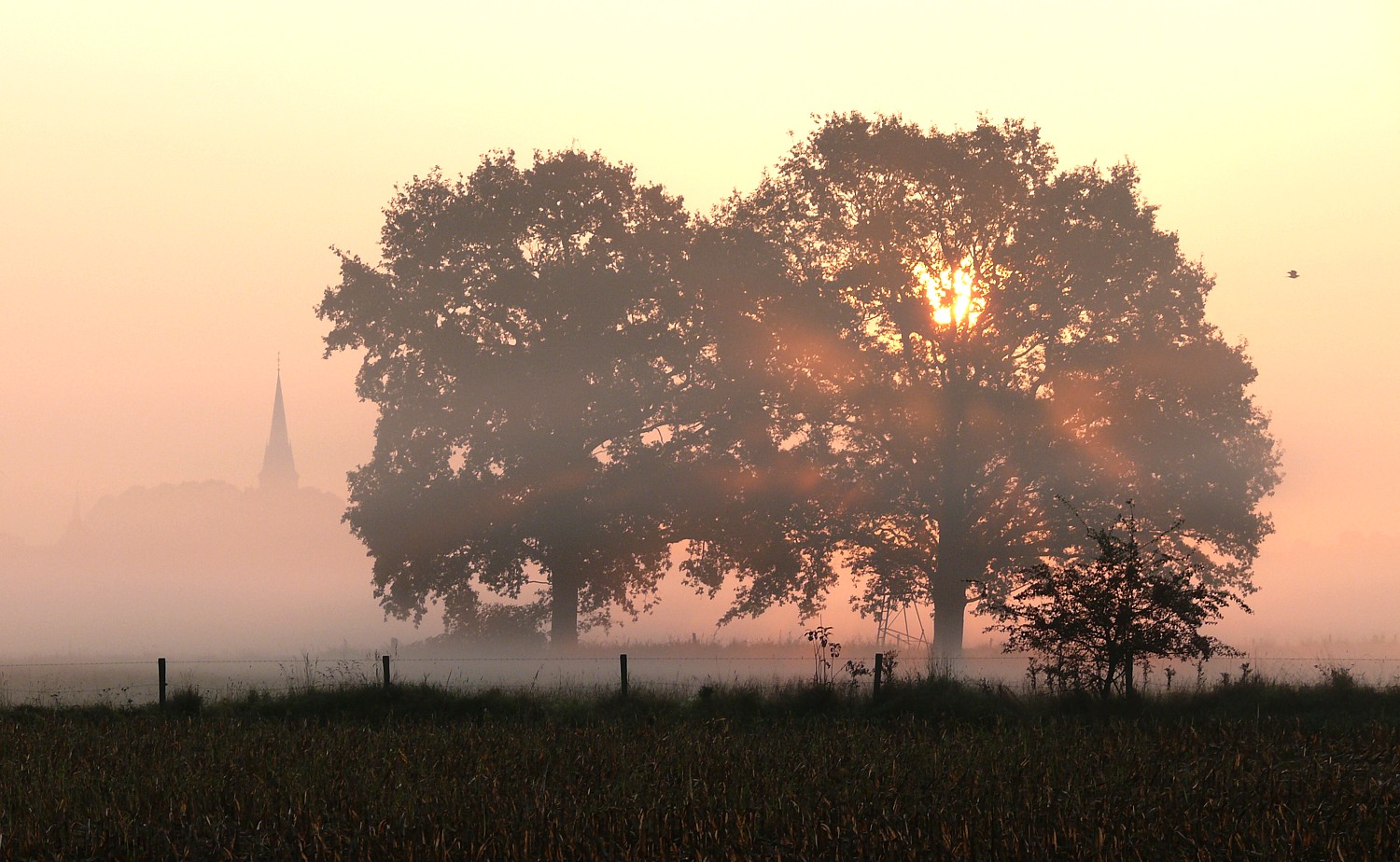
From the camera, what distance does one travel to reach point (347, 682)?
24906mm

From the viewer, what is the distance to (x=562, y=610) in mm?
38469

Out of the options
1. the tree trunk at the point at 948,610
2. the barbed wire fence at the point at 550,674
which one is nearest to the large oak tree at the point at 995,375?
the tree trunk at the point at 948,610

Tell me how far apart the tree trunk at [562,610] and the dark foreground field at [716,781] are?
14787 millimetres

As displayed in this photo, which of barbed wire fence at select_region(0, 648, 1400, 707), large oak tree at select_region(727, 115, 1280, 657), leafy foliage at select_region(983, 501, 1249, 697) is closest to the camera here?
leafy foliage at select_region(983, 501, 1249, 697)

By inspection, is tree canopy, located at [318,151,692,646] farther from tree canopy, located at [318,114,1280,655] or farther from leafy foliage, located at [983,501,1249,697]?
leafy foliage, located at [983,501,1249,697]

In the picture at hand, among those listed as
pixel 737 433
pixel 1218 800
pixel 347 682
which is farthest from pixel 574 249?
pixel 1218 800

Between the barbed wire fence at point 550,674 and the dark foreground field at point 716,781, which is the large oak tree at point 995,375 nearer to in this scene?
the barbed wire fence at point 550,674

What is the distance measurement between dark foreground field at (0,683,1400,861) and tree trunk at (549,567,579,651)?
14787mm

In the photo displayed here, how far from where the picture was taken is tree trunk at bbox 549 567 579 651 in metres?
38.2

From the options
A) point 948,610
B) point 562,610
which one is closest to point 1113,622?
point 948,610

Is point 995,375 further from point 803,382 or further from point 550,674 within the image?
point 550,674

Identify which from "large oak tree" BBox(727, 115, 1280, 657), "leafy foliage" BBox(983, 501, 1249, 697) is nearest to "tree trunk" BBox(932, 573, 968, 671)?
"large oak tree" BBox(727, 115, 1280, 657)

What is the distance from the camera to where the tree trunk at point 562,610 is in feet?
125

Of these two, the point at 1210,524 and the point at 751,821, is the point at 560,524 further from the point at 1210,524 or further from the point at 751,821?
the point at 751,821
